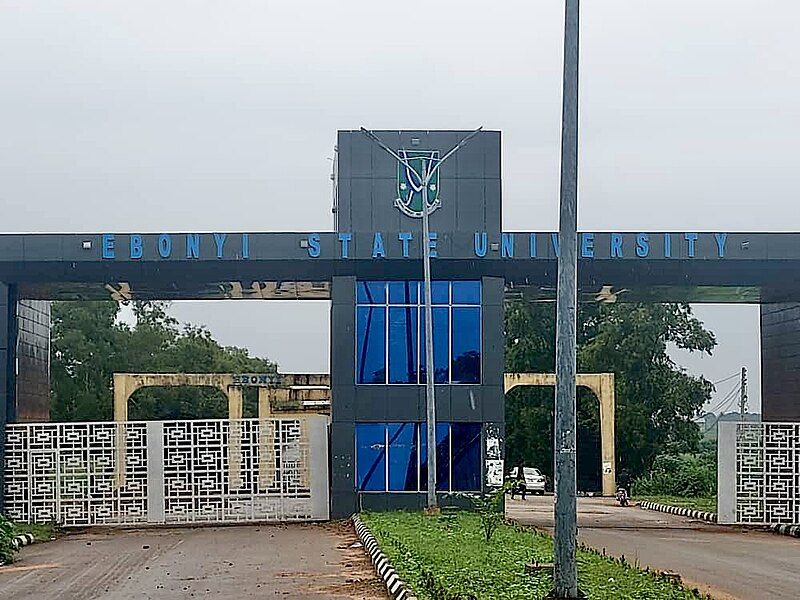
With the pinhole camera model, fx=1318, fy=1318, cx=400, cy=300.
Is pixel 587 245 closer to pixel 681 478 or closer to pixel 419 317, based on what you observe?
pixel 419 317

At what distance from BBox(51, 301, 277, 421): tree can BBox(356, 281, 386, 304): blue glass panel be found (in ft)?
90.6

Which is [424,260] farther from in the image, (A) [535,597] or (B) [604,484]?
(B) [604,484]

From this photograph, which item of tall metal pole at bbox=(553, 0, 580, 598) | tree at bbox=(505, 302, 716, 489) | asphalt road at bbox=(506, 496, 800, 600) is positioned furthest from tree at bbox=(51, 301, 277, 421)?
tall metal pole at bbox=(553, 0, 580, 598)

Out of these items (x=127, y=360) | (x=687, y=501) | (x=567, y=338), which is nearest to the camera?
(x=567, y=338)

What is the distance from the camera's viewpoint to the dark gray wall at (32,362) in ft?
96.8

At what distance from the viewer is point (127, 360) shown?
58531 mm

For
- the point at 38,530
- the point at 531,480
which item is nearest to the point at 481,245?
the point at 38,530

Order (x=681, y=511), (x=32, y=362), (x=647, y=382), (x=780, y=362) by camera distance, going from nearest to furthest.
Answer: (x=32, y=362)
(x=780, y=362)
(x=681, y=511)
(x=647, y=382)

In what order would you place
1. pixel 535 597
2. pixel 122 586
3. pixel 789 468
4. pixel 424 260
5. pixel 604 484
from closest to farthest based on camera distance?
1. pixel 535 597
2. pixel 122 586
3. pixel 424 260
4. pixel 789 468
5. pixel 604 484

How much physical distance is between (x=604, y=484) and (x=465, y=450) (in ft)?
69.5

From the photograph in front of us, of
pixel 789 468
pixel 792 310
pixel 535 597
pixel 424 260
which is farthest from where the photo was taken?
pixel 792 310

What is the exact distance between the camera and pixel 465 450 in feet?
94.4

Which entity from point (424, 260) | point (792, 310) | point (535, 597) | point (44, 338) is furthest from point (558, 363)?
point (44, 338)

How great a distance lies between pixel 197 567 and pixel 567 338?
799 centimetres
